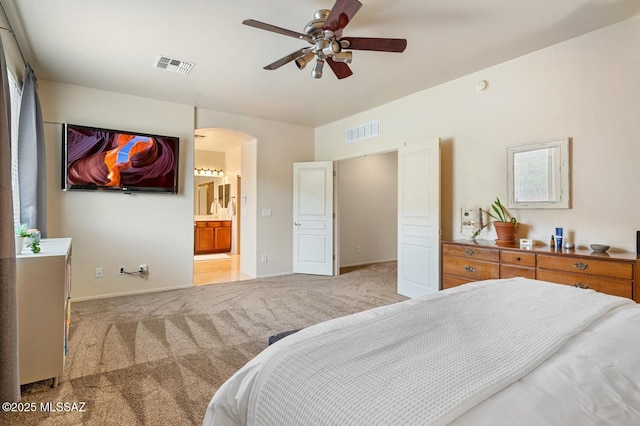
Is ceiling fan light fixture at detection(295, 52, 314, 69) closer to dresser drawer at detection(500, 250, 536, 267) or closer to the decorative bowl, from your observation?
dresser drawer at detection(500, 250, 536, 267)

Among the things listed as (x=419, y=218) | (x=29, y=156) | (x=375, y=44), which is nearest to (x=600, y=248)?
(x=419, y=218)

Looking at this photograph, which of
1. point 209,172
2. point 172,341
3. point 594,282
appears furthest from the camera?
point 209,172

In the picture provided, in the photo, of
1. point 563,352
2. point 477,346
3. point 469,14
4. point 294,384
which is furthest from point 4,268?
point 469,14

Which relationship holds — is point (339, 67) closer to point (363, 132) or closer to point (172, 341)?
point (363, 132)

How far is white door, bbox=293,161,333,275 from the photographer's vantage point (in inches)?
221

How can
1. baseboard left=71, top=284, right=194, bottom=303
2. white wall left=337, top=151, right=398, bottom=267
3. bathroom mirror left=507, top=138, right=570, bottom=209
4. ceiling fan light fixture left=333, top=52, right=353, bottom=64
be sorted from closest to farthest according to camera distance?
ceiling fan light fixture left=333, top=52, right=353, bottom=64 < bathroom mirror left=507, top=138, right=570, bottom=209 < baseboard left=71, top=284, right=194, bottom=303 < white wall left=337, top=151, right=398, bottom=267

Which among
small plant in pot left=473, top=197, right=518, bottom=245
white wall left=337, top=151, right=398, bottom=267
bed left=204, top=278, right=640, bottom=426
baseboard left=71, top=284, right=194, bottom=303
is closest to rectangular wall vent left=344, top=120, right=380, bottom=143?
white wall left=337, top=151, right=398, bottom=267

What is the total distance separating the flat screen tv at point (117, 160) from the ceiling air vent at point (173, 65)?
127 centimetres

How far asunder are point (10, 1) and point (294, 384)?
3402 mm

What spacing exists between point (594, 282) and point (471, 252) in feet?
3.25

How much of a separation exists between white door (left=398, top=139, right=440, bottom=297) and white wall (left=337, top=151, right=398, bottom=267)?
2.11 metres

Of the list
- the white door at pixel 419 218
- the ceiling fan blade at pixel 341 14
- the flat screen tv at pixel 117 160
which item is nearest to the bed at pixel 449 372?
the ceiling fan blade at pixel 341 14

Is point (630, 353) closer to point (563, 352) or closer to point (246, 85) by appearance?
point (563, 352)

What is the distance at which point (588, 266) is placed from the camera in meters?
2.39
